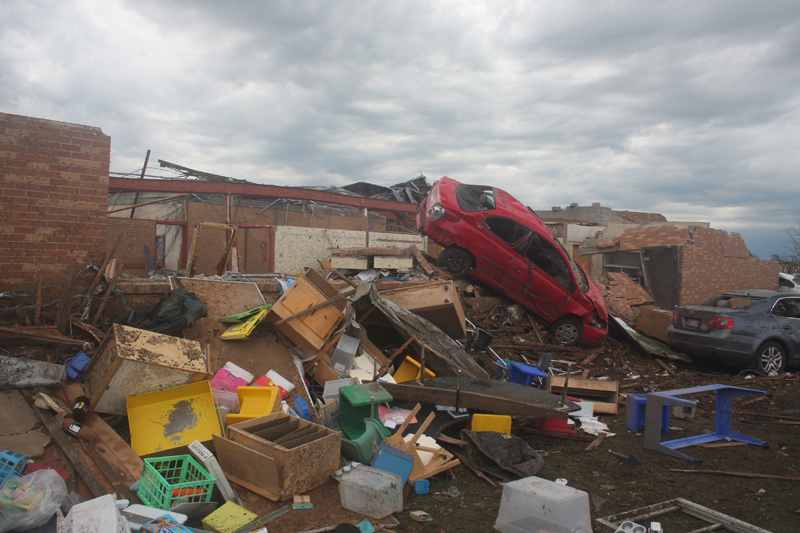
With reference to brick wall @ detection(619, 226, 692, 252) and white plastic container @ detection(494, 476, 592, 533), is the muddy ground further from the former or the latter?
brick wall @ detection(619, 226, 692, 252)

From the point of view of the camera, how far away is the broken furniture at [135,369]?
3.69m

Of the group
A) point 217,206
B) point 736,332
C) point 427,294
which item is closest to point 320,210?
point 217,206

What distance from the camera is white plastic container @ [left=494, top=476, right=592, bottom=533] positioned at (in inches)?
112

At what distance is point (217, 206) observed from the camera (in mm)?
17219

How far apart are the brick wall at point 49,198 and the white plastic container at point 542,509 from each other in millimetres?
5381

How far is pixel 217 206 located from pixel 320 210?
4.49 metres

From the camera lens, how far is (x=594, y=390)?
6098 mm

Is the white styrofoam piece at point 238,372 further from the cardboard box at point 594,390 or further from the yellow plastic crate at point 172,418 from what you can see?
the cardboard box at point 594,390

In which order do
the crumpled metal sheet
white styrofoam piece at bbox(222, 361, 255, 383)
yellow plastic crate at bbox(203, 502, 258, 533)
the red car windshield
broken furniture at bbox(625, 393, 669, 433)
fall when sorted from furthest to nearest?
the red car windshield, broken furniture at bbox(625, 393, 669, 433), white styrofoam piece at bbox(222, 361, 255, 383), the crumpled metal sheet, yellow plastic crate at bbox(203, 502, 258, 533)

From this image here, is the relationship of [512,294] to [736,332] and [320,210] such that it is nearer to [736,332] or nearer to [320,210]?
[736,332]

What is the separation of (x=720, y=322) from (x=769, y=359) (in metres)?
1.01

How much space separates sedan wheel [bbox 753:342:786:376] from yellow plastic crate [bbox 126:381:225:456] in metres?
8.37

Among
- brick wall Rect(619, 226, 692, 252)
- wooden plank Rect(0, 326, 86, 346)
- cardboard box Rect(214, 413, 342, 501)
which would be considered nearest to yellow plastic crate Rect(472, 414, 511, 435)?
cardboard box Rect(214, 413, 342, 501)

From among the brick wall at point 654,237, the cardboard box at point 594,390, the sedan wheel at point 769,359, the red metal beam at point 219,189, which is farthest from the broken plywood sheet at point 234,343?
→ the brick wall at point 654,237
